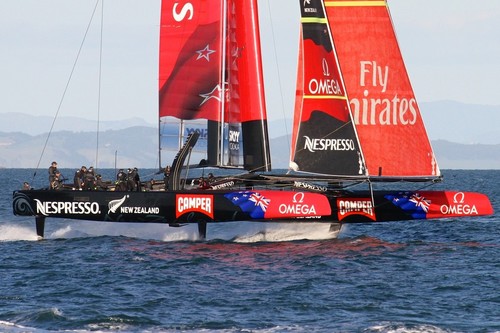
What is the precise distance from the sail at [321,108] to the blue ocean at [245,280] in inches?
86.9

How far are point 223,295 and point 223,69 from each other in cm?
1081

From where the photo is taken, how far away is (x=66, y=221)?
119ft

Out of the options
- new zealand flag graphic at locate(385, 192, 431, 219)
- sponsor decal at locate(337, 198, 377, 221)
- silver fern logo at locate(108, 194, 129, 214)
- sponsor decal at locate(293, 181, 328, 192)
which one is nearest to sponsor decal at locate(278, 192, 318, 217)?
sponsor decal at locate(337, 198, 377, 221)

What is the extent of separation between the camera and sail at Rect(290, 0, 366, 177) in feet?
90.8

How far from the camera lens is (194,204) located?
90.3 ft

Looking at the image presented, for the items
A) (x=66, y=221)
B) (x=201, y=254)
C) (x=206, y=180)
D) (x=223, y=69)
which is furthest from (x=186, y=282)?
(x=66, y=221)

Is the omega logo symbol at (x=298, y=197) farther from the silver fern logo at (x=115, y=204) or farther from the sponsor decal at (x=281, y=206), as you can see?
the silver fern logo at (x=115, y=204)

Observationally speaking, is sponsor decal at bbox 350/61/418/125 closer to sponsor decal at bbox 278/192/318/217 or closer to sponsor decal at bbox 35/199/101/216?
sponsor decal at bbox 278/192/318/217

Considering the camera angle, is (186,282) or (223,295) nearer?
(223,295)

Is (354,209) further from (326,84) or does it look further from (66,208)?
(66,208)

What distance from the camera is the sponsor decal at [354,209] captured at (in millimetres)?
27969

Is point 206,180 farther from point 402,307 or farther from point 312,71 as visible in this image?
point 402,307

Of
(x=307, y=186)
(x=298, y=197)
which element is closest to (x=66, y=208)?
(x=298, y=197)

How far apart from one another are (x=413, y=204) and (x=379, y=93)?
300cm
